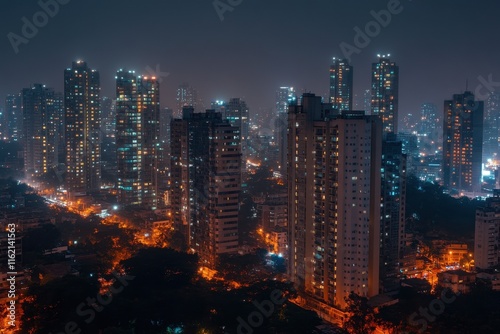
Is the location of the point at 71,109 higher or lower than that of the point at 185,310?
higher

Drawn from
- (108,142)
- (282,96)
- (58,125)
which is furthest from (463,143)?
(58,125)

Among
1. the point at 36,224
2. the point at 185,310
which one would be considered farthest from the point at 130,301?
the point at 36,224

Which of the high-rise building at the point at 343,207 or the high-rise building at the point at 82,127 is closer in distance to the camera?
the high-rise building at the point at 343,207

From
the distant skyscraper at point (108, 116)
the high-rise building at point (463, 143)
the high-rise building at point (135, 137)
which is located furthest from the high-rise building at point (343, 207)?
the distant skyscraper at point (108, 116)

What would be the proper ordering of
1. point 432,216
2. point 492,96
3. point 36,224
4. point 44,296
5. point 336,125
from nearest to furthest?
point 44,296 < point 336,125 < point 36,224 < point 432,216 < point 492,96

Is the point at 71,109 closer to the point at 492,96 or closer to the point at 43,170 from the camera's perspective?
the point at 43,170

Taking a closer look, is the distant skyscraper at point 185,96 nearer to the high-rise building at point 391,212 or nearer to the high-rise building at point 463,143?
the high-rise building at point 463,143
